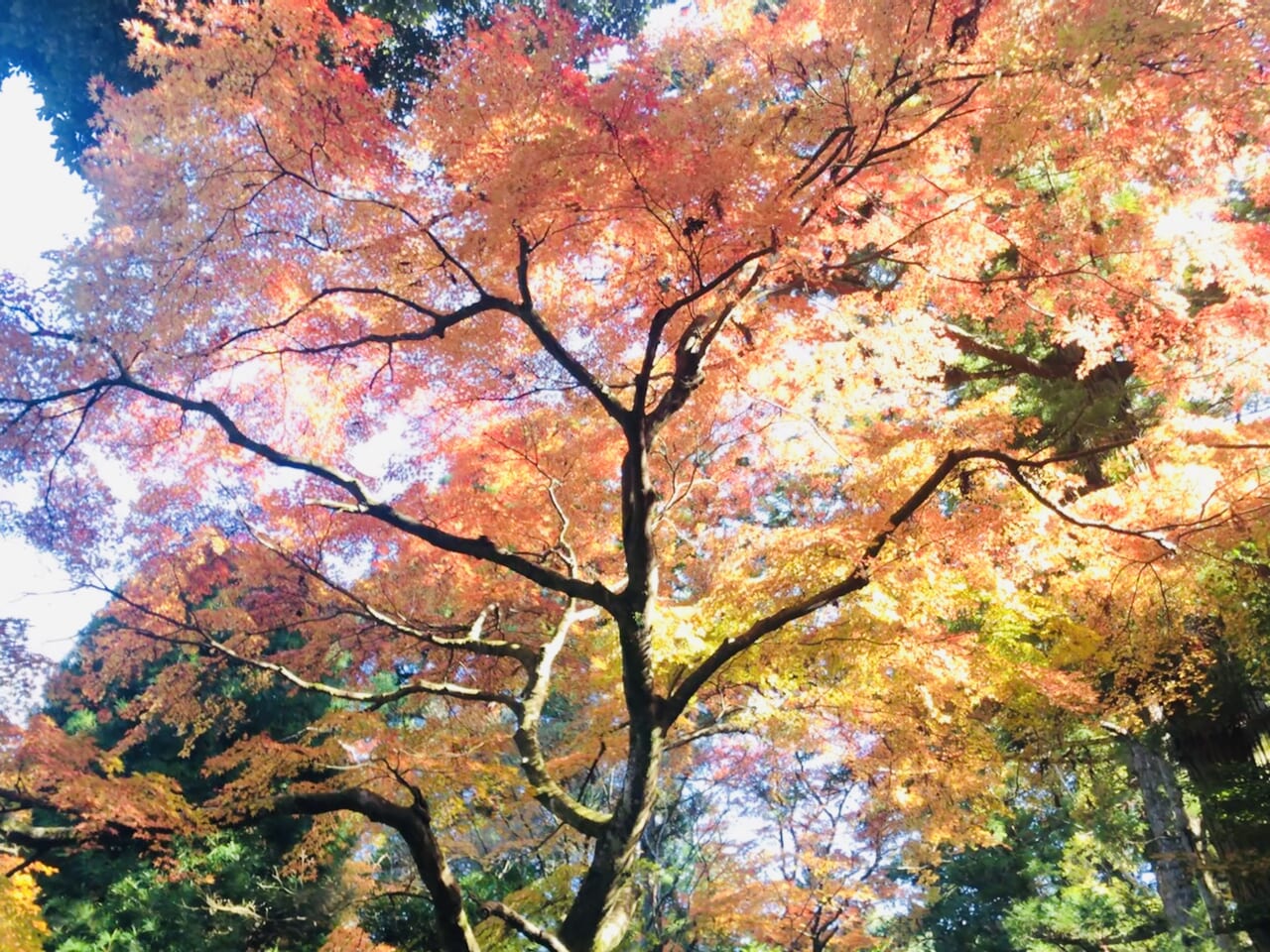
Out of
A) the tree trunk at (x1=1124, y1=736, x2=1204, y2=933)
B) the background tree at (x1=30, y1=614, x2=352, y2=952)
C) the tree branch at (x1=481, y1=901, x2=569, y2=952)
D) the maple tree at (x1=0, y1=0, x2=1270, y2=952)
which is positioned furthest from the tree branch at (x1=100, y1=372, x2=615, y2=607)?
the tree trunk at (x1=1124, y1=736, x2=1204, y2=933)

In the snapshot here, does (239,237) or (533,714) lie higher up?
(239,237)

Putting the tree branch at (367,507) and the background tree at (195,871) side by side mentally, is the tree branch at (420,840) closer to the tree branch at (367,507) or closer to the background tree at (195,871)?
the tree branch at (367,507)

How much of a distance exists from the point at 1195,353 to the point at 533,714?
6.50m

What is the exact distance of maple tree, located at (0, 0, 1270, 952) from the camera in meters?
4.32

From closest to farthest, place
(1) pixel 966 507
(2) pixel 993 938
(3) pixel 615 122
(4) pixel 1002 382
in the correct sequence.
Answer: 1. (3) pixel 615 122
2. (1) pixel 966 507
3. (4) pixel 1002 382
4. (2) pixel 993 938

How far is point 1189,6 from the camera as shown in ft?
10.3

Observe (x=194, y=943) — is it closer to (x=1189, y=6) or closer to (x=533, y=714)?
(x=533, y=714)

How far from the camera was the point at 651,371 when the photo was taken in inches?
224

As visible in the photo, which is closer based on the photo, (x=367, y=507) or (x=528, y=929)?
(x=528, y=929)

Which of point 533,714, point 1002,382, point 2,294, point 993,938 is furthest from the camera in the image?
point 993,938

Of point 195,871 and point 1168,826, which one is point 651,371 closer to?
point 195,871

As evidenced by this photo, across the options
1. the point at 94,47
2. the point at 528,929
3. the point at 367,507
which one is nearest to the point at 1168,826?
the point at 528,929

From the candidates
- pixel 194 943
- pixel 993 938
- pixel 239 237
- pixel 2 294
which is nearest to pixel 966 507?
pixel 239 237

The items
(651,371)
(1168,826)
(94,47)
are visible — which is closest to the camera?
(651,371)
